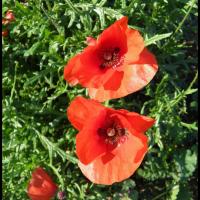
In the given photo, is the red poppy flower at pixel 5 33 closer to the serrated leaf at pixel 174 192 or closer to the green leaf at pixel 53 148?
the green leaf at pixel 53 148

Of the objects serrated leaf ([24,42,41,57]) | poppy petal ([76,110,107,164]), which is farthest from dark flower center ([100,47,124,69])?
serrated leaf ([24,42,41,57])

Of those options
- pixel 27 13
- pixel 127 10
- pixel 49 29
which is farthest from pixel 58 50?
pixel 127 10

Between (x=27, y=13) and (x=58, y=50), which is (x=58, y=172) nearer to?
(x=58, y=50)

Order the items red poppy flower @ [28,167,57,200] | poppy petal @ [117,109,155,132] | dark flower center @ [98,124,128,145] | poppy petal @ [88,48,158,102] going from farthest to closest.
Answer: red poppy flower @ [28,167,57,200] < dark flower center @ [98,124,128,145] < poppy petal @ [88,48,158,102] < poppy petal @ [117,109,155,132]

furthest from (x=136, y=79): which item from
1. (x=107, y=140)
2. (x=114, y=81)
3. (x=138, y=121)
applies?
(x=107, y=140)

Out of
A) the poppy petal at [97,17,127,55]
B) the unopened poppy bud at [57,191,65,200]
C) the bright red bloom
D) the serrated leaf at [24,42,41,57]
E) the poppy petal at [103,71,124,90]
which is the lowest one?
the unopened poppy bud at [57,191,65,200]

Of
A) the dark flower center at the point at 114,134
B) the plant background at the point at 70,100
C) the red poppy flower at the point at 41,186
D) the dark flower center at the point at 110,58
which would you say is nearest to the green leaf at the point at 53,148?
the plant background at the point at 70,100

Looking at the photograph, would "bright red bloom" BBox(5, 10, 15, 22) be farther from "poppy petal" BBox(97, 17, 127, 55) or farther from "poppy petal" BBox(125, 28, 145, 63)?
"poppy petal" BBox(125, 28, 145, 63)
